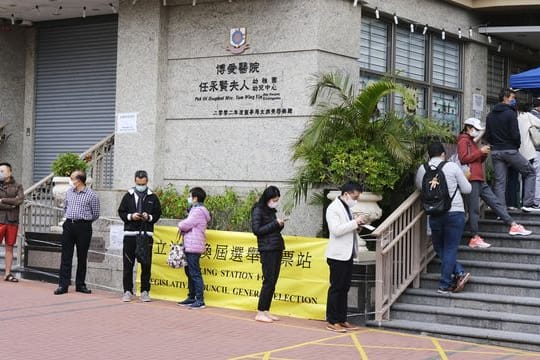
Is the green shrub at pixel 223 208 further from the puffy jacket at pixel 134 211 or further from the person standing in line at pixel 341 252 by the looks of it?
the person standing in line at pixel 341 252

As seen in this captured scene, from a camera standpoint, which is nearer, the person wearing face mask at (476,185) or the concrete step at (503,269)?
the concrete step at (503,269)

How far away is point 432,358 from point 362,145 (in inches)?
150

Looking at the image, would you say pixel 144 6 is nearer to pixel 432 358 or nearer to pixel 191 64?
pixel 191 64

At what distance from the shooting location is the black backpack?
37.3 ft

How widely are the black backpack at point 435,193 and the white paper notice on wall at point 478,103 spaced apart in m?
6.85

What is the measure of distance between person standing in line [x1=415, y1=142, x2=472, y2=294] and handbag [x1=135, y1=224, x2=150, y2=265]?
→ 4.12m

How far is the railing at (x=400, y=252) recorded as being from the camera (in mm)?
11281

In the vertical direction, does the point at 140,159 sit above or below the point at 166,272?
above

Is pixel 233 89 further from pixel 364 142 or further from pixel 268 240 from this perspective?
pixel 268 240

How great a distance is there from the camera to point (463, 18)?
1758 centimetres

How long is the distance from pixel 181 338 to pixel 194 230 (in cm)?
249

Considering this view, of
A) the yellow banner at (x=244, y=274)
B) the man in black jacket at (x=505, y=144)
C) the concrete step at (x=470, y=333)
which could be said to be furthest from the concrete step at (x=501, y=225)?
the yellow banner at (x=244, y=274)

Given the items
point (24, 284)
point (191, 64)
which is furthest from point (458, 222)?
point (24, 284)

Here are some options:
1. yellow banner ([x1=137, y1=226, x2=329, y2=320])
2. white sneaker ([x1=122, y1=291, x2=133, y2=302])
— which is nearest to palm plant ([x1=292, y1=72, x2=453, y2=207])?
yellow banner ([x1=137, y1=226, x2=329, y2=320])
